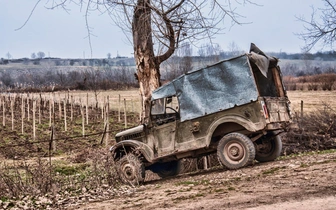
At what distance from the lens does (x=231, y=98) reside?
1148 cm

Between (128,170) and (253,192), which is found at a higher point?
(253,192)

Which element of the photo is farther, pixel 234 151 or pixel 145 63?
pixel 145 63

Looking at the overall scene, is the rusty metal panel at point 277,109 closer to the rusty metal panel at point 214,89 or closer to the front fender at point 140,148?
the rusty metal panel at point 214,89

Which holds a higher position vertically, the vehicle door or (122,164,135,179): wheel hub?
the vehicle door

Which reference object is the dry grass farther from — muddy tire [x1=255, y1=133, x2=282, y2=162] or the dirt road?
the dirt road

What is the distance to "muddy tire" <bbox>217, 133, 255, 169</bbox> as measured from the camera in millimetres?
11125

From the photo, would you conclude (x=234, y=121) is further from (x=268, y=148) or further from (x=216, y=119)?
(x=268, y=148)

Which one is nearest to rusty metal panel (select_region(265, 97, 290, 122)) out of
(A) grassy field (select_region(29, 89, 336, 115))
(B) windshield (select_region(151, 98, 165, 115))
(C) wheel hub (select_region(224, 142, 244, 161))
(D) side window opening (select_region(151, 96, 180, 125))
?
(C) wheel hub (select_region(224, 142, 244, 161))

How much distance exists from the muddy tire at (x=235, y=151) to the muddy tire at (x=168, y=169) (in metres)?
2.56

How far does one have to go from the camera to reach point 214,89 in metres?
11.8

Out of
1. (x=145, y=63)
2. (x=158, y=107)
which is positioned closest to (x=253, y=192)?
(x=158, y=107)

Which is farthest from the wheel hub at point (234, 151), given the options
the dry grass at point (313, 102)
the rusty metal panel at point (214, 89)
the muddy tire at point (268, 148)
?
the dry grass at point (313, 102)

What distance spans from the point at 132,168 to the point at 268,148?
386 cm

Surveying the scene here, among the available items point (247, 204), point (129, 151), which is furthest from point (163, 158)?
point (247, 204)
